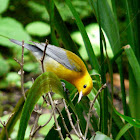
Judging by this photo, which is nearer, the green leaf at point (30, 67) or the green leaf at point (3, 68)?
the green leaf at point (3, 68)

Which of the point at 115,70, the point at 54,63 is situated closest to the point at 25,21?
the point at 115,70

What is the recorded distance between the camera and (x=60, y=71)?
3.48 ft

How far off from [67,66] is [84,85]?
0.68 ft

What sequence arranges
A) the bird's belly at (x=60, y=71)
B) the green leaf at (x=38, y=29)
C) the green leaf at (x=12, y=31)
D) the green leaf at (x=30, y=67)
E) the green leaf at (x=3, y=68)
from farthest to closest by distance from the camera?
the green leaf at (x=30, y=67) < the green leaf at (x=38, y=29) < the green leaf at (x=3, y=68) < the green leaf at (x=12, y=31) < the bird's belly at (x=60, y=71)

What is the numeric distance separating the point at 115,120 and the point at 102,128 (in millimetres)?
152

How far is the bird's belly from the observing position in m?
1.01

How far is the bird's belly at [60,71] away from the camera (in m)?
1.01

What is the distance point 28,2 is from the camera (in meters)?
2.86

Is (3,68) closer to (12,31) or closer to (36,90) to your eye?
(12,31)

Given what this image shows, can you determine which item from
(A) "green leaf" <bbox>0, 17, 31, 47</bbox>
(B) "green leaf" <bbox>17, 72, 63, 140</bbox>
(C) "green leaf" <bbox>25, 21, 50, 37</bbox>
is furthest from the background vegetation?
(C) "green leaf" <bbox>25, 21, 50, 37</bbox>

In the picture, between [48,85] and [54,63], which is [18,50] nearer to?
[54,63]

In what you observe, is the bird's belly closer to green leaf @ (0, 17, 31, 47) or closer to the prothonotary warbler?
the prothonotary warbler

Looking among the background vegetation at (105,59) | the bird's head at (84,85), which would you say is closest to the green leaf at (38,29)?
the background vegetation at (105,59)

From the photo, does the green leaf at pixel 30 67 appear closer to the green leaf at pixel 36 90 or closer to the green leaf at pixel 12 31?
the green leaf at pixel 12 31
